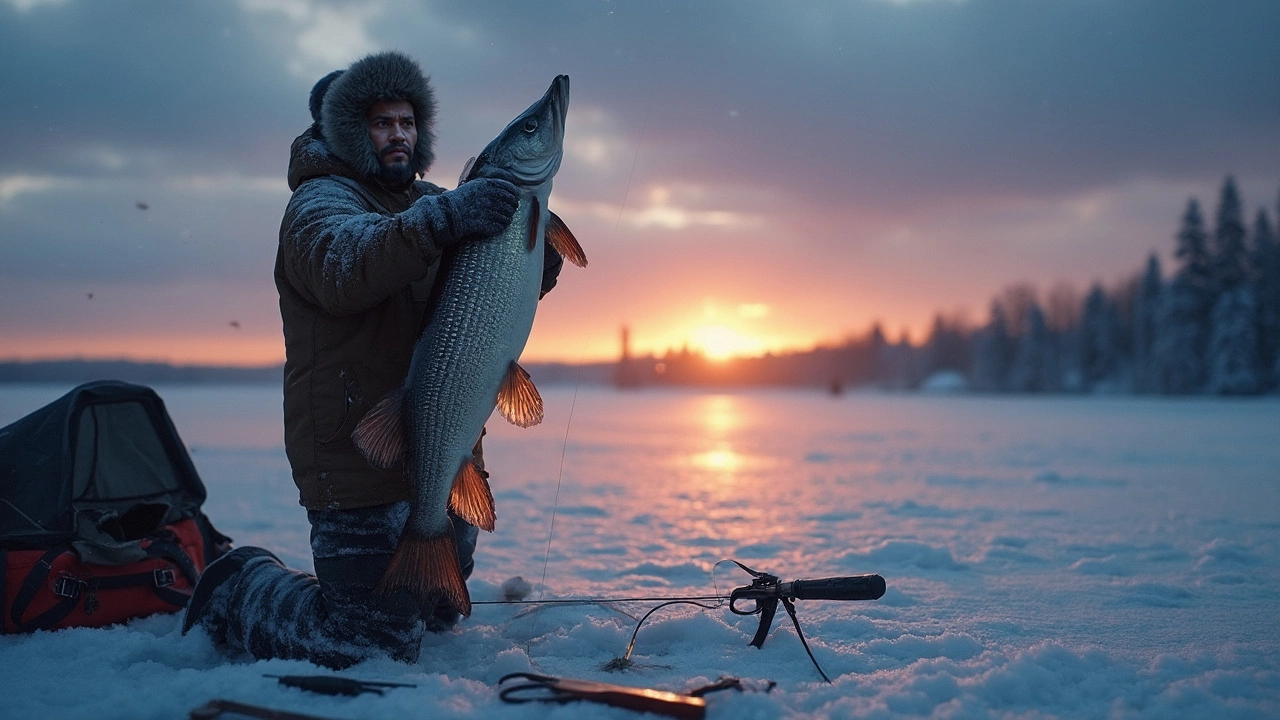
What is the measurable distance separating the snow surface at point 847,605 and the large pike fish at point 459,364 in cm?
43

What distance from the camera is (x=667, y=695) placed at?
2.32 metres

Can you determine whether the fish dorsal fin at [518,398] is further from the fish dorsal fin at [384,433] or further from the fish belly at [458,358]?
the fish dorsal fin at [384,433]

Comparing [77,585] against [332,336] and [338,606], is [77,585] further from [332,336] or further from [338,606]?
[332,336]

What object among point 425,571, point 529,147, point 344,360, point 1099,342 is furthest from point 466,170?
point 1099,342

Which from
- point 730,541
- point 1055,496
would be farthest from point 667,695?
point 1055,496

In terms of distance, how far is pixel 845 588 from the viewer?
2848 millimetres

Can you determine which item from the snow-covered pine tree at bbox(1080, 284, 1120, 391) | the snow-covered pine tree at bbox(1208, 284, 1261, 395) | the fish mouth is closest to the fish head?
the fish mouth

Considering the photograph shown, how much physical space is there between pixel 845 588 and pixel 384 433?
179cm

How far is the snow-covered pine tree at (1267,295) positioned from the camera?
128 ft

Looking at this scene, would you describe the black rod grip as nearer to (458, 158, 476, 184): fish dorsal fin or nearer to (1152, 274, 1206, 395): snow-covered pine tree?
(458, 158, 476, 184): fish dorsal fin

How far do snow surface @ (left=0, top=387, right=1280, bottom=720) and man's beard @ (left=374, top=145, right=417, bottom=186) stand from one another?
6.55ft

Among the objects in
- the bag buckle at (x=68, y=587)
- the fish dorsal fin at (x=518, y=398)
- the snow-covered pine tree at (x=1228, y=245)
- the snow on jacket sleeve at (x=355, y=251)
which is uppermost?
the snow-covered pine tree at (x=1228, y=245)

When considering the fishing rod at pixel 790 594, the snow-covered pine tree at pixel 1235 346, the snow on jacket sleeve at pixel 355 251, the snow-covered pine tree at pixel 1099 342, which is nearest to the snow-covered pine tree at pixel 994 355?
the snow-covered pine tree at pixel 1099 342

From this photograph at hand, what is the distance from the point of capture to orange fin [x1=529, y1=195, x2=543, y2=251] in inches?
112
